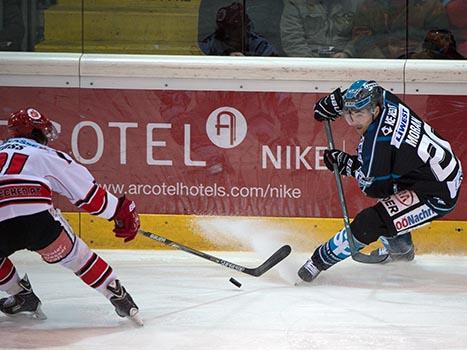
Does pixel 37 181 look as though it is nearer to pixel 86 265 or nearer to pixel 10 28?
pixel 86 265

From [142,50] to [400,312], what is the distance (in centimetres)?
224

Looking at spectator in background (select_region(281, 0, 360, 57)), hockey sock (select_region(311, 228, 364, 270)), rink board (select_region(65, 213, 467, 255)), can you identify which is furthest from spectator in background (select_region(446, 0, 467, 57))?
hockey sock (select_region(311, 228, 364, 270))

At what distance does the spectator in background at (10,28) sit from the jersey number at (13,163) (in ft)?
6.99

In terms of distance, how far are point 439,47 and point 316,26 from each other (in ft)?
2.19

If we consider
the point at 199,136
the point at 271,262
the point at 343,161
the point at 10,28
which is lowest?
the point at 271,262

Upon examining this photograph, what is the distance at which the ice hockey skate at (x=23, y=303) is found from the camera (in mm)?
4582

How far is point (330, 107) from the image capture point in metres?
5.53

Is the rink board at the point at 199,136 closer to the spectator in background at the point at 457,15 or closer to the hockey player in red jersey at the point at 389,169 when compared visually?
the spectator in background at the point at 457,15

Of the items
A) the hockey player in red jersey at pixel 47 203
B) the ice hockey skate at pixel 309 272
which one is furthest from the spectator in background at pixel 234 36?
the hockey player in red jersey at pixel 47 203

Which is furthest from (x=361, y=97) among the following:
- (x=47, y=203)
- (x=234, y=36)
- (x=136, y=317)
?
(x=47, y=203)

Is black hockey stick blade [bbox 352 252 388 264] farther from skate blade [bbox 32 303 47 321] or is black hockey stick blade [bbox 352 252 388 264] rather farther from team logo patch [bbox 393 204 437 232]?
skate blade [bbox 32 303 47 321]

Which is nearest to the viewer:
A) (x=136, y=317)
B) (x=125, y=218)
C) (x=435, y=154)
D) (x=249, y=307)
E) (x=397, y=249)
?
(x=125, y=218)

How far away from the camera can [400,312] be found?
482cm

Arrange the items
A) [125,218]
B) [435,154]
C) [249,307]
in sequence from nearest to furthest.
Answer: [125,218], [249,307], [435,154]
